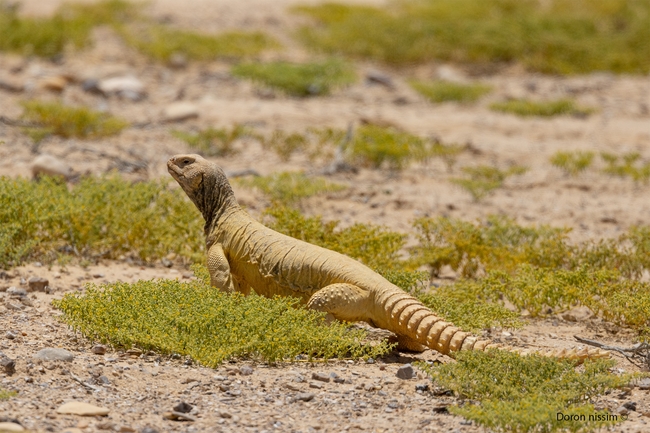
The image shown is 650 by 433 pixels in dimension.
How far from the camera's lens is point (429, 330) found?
6594 mm

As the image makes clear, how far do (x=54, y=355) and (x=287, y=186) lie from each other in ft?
16.5

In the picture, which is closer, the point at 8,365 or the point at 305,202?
the point at 8,365

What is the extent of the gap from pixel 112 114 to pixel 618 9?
13.0 metres

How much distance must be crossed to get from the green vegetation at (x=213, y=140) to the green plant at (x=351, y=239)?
4.10 m

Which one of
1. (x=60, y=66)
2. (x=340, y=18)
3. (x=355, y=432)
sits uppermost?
(x=340, y=18)

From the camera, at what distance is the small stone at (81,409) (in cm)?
550

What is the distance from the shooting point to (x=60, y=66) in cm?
1698

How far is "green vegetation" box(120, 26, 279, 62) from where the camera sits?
17719mm

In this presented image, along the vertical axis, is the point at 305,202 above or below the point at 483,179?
below

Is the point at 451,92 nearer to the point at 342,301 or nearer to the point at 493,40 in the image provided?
the point at 493,40

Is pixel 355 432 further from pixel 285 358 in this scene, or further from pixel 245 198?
pixel 245 198

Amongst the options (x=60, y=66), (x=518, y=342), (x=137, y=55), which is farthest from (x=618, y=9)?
(x=518, y=342)

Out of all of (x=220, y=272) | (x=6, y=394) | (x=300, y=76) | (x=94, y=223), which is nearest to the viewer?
(x=6, y=394)

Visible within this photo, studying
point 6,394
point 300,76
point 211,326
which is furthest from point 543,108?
point 6,394
